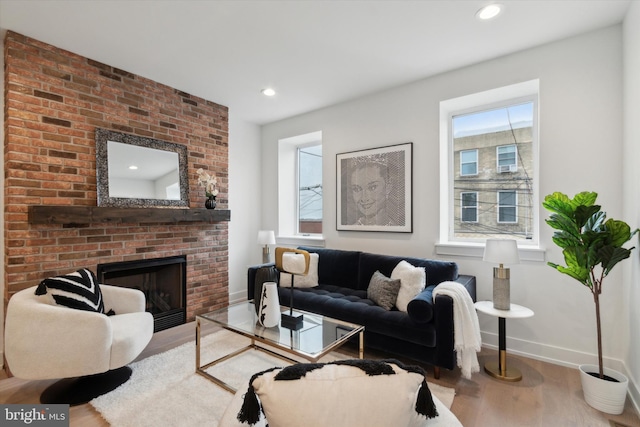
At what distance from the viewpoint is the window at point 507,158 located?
9.85 ft

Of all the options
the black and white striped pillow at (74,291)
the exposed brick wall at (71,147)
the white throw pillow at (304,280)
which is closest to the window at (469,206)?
the white throw pillow at (304,280)

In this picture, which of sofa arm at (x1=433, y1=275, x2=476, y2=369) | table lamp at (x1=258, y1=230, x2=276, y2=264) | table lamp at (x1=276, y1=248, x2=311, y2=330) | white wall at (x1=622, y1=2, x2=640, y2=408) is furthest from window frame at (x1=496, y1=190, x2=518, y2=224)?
table lamp at (x1=258, y1=230, x2=276, y2=264)

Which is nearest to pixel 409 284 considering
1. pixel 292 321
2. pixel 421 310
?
pixel 421 310

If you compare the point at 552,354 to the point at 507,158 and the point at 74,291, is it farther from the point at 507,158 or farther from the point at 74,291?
the point at 74,291

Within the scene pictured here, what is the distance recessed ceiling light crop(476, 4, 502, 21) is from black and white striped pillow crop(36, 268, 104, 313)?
3496mm

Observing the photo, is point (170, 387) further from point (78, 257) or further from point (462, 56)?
point (462, 56)

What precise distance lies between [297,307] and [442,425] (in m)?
2.16

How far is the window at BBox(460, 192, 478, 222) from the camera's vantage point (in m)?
3.19

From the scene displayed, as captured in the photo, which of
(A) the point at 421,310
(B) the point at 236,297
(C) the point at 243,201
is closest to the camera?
(A) the point at 421,310

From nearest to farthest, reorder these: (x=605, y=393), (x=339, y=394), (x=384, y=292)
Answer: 1. (x=339, y=394)
2. (x=605, y=393)
3. (x=384, y=292)

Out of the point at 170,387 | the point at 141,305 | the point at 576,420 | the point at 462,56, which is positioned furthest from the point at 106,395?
the point at 462,56

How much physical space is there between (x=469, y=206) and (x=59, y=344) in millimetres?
3591

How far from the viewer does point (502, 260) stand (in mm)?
2350

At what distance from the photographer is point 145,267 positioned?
3299mm
